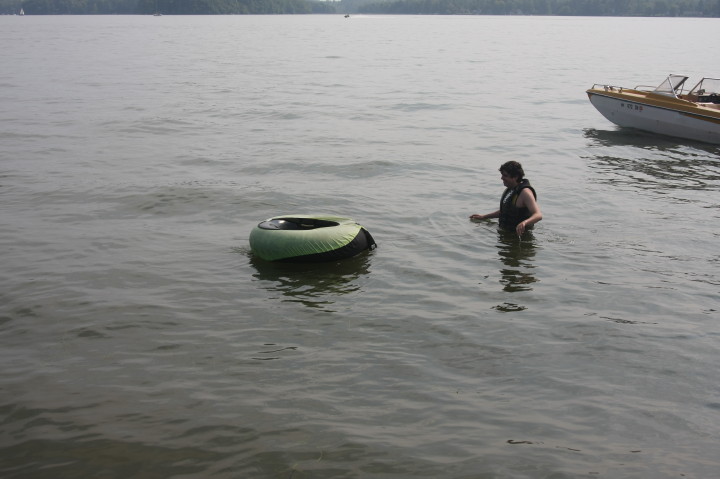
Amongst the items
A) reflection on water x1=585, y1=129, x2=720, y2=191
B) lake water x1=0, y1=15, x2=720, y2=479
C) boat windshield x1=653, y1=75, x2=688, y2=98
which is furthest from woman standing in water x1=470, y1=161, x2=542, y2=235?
boat windshield x1=653, y1=75, x2=688, y2=98

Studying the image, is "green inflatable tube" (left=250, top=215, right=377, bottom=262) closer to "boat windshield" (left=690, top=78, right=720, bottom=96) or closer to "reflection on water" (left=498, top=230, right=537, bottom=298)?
"reflection on water" (left=498, top=230, right=537, bottom=298)

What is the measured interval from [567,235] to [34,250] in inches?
315

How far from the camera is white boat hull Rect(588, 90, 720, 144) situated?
62.3ft

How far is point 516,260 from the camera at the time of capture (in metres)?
10.2

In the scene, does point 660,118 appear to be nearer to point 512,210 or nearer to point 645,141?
point 645,141

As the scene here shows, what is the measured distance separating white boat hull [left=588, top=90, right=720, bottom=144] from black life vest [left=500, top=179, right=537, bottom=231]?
10.7 meters

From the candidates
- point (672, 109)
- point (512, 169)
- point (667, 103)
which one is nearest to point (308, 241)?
point (512, 169)

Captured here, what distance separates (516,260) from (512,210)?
104 cm

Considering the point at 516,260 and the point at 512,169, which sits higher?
the point at 512,169

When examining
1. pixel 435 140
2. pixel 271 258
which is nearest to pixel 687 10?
pixel 435 140

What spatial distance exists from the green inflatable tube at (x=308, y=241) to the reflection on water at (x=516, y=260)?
1987mm

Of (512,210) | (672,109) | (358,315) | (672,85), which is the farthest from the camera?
(672,85)

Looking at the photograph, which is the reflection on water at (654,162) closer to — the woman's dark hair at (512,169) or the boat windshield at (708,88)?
the boat windshield at (708,88)

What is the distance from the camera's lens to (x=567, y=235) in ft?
37.4
